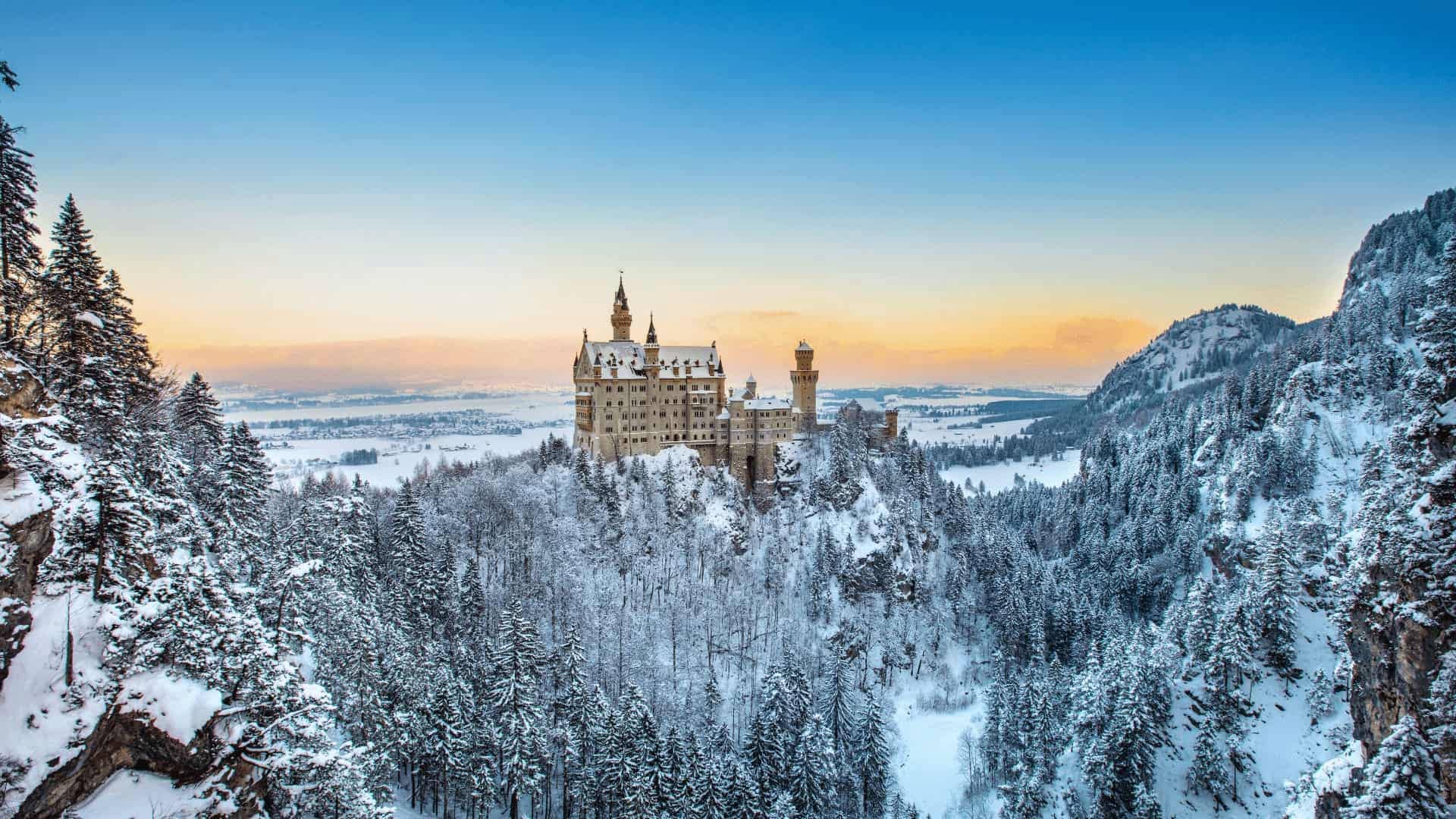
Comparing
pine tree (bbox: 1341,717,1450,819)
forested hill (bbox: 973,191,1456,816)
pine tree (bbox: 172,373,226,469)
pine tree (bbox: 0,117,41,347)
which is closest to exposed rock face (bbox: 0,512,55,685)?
pine tree (bbox: 0,117,41,347)

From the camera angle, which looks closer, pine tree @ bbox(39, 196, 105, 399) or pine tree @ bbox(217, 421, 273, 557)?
pine tree @ bbox(39, 196, 105, 399)

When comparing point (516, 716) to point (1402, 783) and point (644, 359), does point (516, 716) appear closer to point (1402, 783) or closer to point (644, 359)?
point (1402, 783)

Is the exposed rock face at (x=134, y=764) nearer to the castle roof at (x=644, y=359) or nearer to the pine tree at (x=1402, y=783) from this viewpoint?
the pine tree at (x=1402, y=783)

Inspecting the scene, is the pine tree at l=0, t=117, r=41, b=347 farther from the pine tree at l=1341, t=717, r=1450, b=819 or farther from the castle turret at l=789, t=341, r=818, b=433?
the castle turret at l=789, t=341, r=818, b=433

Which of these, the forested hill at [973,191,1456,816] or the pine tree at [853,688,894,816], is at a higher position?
the forested hill at [973,191,1456,816]

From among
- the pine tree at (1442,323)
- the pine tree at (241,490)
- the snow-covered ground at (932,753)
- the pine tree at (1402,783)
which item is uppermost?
the pine tree at (1442,323)

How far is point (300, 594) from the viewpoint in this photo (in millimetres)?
37969

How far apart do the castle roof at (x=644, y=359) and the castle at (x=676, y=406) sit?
0.41ft

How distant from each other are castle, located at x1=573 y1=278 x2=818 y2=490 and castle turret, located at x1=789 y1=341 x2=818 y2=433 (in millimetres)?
118

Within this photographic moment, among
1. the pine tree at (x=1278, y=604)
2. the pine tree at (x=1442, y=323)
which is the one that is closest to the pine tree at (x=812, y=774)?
the pine tree at (x=1442, y=323)

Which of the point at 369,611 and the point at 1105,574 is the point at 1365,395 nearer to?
the point at 1105,574

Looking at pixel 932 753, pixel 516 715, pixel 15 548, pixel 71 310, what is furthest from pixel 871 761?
pixel 71 310

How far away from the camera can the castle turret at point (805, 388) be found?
10306cm

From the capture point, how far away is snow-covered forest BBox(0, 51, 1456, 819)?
2333cm
